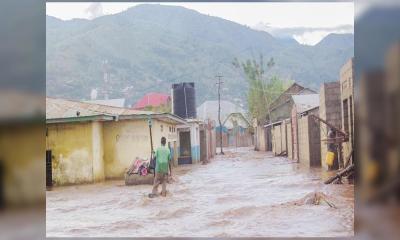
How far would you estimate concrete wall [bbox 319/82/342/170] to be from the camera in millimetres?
7520

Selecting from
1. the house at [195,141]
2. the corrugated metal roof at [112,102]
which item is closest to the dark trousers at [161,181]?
the house at [195,141]

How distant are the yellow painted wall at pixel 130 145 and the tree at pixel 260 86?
1022 mm

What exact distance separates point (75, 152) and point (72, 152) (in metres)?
0.04

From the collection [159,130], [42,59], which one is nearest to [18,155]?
[42,59]

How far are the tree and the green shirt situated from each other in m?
1.10

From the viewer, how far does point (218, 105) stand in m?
7.78

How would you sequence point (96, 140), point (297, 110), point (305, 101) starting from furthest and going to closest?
1. point (96, 140)
2. point (297, 110)
3. point (305, 101)

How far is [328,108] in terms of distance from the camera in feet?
25.2

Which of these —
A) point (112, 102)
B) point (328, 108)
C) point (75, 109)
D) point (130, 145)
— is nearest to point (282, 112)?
point (328, 108)

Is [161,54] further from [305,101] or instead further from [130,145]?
[305,101]

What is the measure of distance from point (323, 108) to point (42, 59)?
3.34 metres

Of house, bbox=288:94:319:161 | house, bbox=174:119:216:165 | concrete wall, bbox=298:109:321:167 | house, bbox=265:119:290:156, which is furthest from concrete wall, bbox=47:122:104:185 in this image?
concrete wall, bbox=298:109:321:167

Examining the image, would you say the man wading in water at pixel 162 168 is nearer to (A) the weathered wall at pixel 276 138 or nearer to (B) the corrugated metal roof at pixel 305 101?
(A) the weathered wall at pixel 276 138

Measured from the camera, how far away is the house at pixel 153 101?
7621mm
